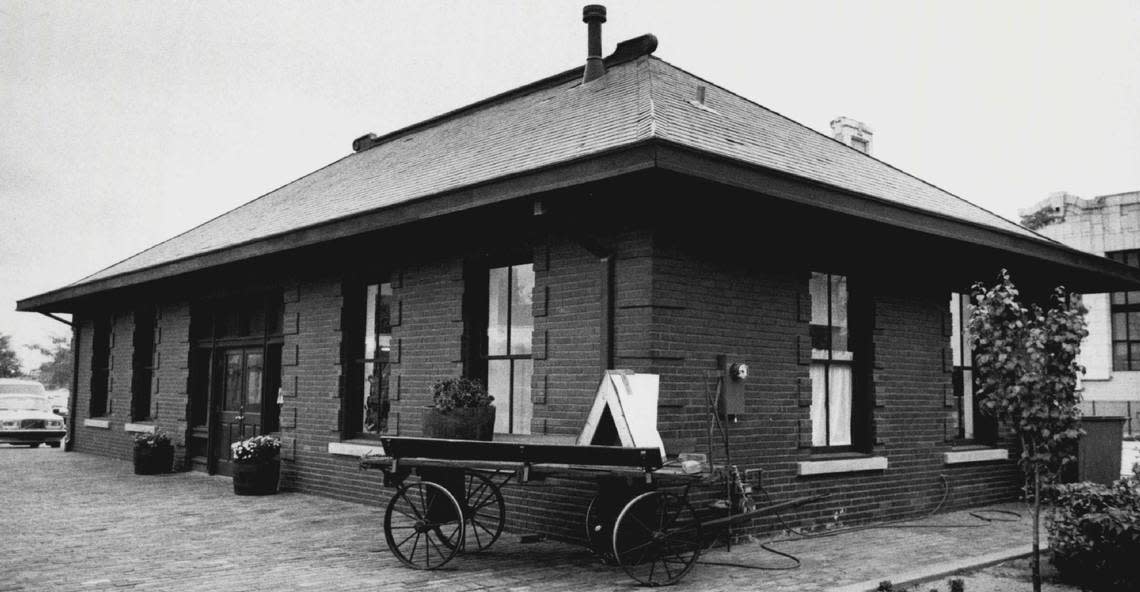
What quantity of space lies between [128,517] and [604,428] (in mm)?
5888

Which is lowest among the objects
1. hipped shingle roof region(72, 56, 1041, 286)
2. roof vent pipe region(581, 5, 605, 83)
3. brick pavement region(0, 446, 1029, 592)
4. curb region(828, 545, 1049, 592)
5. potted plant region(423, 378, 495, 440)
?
brick pavement region(0, 446, 1029, 592)

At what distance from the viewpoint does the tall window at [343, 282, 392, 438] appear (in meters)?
11.1

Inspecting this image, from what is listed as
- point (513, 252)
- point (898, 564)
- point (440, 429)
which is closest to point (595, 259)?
→ point (513, 252)

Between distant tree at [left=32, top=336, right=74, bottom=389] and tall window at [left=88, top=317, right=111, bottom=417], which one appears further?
distant tree at [left=32, top=336, right=74, bottom=389]

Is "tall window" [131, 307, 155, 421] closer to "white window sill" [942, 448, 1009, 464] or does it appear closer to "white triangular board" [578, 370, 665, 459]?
"white triangular board" [578, 370, 665, 459]

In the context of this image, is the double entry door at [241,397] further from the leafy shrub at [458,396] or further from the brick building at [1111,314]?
the brick building at [1111,314]

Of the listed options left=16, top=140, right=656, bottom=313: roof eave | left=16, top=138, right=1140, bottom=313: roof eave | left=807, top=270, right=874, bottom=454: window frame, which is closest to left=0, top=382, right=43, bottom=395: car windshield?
left=16, top=140, right=656, bottom=313: roof eave

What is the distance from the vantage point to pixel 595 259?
833cm

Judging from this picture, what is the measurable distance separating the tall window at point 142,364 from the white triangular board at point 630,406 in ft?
39.6

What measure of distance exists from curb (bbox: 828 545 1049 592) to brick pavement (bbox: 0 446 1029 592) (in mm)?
130

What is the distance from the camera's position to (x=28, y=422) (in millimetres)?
22250

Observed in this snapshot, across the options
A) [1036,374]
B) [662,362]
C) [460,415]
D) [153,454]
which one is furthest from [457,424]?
[153,454]

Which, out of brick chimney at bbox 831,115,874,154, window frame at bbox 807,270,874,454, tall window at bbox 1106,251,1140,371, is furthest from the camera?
Answer: tall window at bbox 1106,251,1140,371

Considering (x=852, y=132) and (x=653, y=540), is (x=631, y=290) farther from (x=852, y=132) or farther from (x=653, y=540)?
(x=852, y=132)
